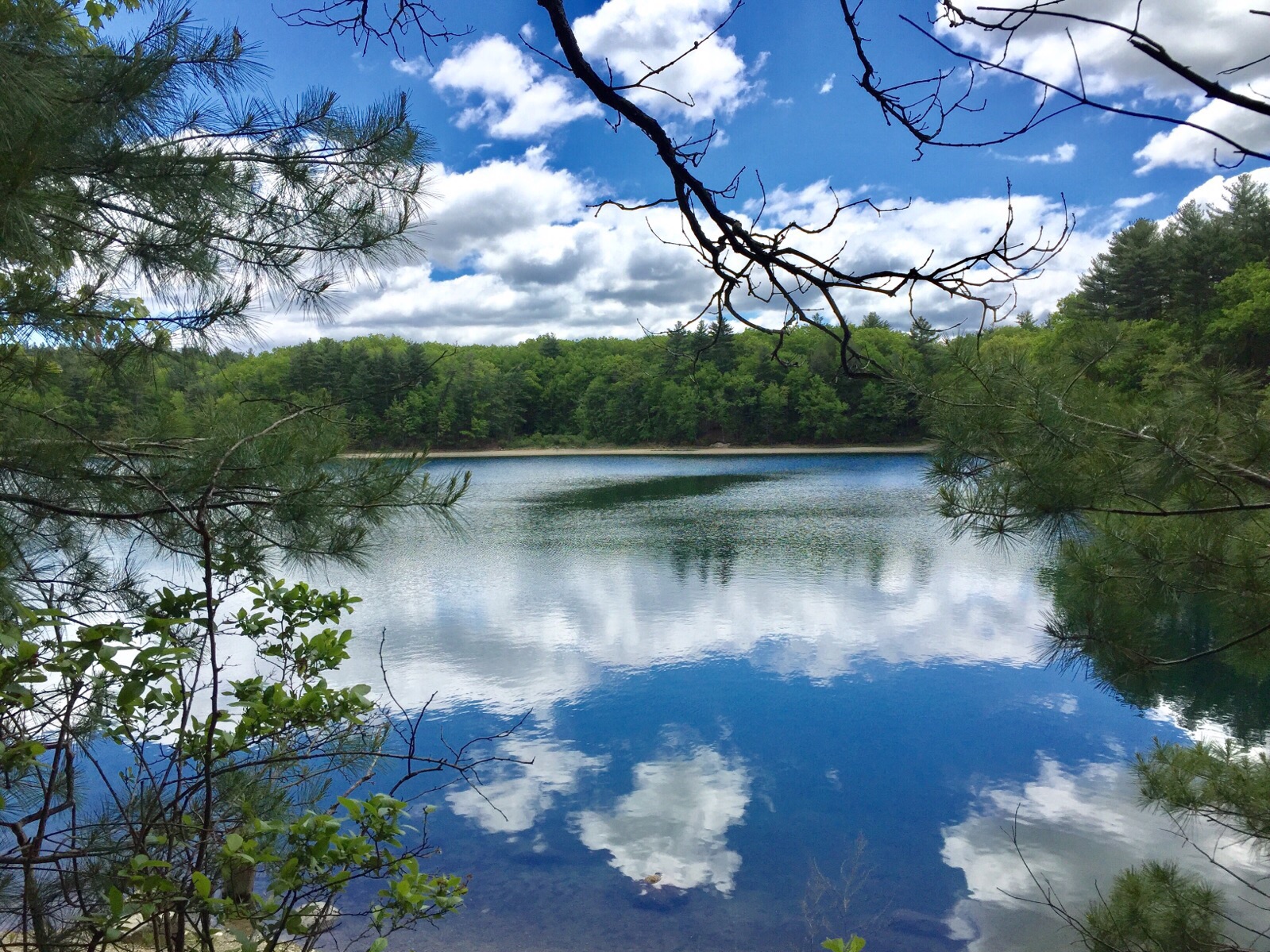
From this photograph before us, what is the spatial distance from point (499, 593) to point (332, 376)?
7331 mm

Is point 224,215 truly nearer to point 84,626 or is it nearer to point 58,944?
point 84,626

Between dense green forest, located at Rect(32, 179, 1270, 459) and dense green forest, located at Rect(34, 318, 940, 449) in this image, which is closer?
dense green forest, located at Rect(32, 179, 1270, 459)

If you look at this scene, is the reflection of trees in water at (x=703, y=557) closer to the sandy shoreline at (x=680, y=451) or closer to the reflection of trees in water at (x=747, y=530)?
the reflection of trees in water at (x=747, y=530)

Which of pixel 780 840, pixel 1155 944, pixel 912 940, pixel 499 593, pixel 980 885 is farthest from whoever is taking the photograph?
pixel 499 593

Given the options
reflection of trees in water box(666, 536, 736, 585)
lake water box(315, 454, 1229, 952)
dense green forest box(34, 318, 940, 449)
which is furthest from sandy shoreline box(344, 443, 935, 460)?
lake water box(315, 454, 1229, 952)

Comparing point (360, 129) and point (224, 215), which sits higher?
point (360, 129)

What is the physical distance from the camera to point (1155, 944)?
110 inches

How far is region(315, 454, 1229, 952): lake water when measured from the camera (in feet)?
13.2

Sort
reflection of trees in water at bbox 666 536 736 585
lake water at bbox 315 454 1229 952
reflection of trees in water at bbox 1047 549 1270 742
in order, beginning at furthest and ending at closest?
reflection of trees in water at bbox 666 536 736 585
lake water at bbox 315 454 1229 952
reflection of trees in water at bbox 1047 549 1270 742

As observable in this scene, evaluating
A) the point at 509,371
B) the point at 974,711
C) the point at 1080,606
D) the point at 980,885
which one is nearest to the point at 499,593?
the point at 974,711

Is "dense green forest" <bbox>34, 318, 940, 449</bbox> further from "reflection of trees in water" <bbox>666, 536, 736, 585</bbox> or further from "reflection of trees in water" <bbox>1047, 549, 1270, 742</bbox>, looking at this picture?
"reflection of trees in water" <bbox>1047, 549, 1270, 742</bbox>

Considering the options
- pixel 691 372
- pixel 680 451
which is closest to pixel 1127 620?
pixel 691 372

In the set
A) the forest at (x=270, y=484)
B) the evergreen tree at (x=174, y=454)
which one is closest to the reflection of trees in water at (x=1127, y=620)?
the forest at (x=270, y=484)

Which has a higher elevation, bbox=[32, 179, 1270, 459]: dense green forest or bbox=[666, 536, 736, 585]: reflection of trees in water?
bbox=[32, 179, 1270, 459]: dense green forest
